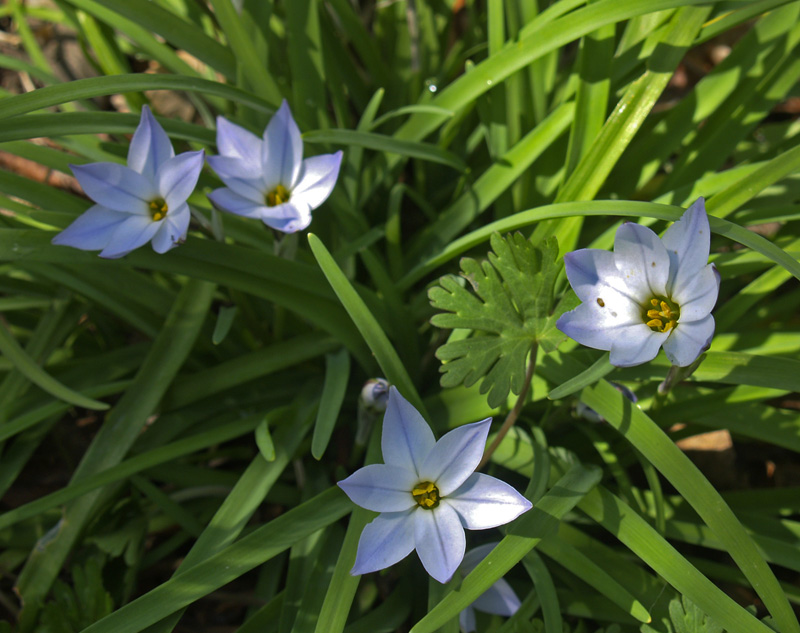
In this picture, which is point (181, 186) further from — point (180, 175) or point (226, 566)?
point (226, 566)

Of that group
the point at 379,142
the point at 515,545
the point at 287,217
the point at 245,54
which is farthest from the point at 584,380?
the point at 245,54

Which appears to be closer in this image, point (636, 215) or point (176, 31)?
point (636, 215)

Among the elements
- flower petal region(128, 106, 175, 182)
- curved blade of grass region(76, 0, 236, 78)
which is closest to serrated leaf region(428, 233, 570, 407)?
flower petal region(128, 106, 175, 182)

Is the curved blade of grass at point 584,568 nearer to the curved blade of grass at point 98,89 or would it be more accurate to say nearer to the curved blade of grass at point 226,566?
the curved blade of grass at point 226,566

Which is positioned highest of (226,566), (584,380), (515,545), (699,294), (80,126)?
(80,126)

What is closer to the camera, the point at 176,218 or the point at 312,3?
the point at 176,218

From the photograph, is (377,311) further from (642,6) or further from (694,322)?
(642,6)

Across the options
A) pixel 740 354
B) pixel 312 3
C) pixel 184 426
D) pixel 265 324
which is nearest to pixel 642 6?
pixel 740 354
